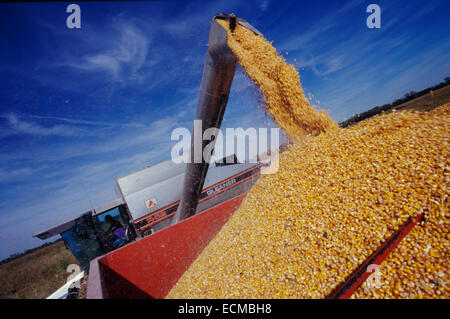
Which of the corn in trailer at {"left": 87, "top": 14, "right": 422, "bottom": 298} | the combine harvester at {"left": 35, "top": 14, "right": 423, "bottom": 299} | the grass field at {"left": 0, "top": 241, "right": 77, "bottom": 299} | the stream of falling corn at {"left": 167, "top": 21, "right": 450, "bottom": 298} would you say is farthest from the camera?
the grass field at {"left": 0, "top": 241, "right": 77, "bottom": 299}

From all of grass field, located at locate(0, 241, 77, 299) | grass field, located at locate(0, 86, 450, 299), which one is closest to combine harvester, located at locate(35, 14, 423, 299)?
grass field, located at locate(0, 86, 450, 299)

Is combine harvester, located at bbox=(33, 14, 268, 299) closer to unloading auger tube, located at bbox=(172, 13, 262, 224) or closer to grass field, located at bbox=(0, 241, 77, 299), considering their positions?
unloading auger tube, located at bbox=(172, 13, 262, 224)

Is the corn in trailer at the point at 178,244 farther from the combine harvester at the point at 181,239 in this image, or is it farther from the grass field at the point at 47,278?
the grass field at the point at 47,278

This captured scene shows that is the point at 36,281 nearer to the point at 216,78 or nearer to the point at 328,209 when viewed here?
the point at 216,78

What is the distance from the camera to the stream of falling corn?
5.53 ft

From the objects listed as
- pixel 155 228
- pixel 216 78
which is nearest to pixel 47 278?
pixel 155 228

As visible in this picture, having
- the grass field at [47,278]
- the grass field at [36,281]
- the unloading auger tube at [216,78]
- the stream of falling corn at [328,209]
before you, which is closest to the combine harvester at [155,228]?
the unloading auger tube at [216,78]

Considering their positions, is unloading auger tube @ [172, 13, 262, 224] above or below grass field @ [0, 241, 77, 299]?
above

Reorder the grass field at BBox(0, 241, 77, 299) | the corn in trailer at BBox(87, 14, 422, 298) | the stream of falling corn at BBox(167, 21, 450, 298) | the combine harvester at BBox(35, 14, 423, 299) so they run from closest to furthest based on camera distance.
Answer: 1. the stream of falling corn at BBox(167, 21, 450, 298)
2. the combine harvester at BBox(35, 14, 423, 299)
3. the corn in trailer at BBox(87, 14, 422, 298)
4. the grass field at BBox(0, 241, 77, 299)


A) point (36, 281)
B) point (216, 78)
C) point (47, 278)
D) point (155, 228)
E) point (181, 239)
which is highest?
point (216, 78)

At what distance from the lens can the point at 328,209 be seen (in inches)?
90.6

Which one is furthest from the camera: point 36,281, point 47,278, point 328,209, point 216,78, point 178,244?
point 36,281

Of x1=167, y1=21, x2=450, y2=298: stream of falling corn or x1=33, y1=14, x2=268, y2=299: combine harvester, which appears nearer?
x1=167, y1=21, x2=450, y2=298: stream of falling corn
